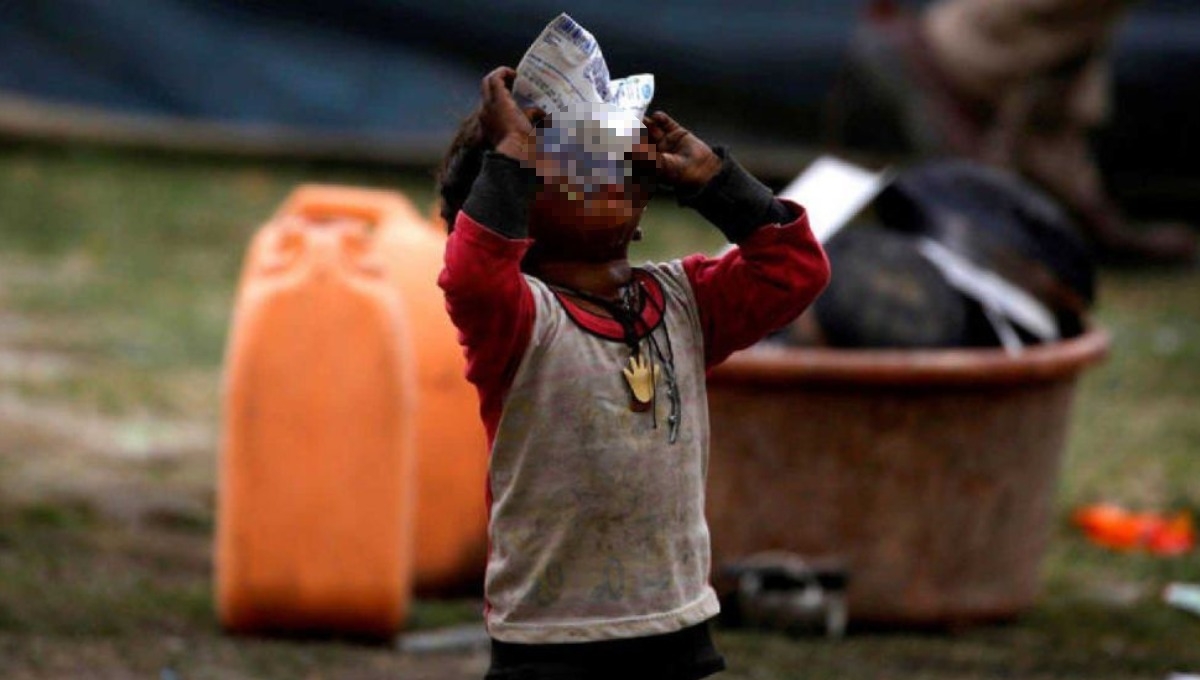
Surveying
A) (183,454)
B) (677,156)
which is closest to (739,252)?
(677,156)

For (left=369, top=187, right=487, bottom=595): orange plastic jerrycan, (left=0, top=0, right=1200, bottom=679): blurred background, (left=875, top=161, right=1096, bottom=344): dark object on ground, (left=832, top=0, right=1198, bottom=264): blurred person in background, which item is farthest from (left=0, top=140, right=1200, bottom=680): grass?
(left=875, top=161, right=1096, bottom=344): dark object on ground

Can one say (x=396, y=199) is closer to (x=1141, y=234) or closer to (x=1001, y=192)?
(x=1001, y=192)

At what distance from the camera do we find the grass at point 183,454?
17.1ft

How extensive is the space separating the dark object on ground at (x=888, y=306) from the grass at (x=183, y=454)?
690 millimetres

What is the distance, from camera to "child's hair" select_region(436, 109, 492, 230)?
3.05 m

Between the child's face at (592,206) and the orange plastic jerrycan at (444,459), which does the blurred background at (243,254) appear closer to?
the orange plastic jerrycan at (444,459)

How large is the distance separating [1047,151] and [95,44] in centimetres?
492

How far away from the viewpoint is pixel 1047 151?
10.8m

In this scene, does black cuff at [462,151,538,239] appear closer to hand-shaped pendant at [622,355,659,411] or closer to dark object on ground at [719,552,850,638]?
hand-shaped pendant at [622,355,659,411]

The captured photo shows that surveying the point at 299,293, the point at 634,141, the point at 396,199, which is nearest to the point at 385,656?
the point at 299,293

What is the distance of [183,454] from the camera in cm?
729

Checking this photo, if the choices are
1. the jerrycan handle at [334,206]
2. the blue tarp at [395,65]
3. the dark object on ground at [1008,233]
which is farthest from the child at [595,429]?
the blue tarp at [395,65]

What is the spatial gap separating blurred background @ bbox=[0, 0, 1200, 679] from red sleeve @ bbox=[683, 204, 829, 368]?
1971 mm

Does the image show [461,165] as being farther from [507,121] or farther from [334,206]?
[334,206]
